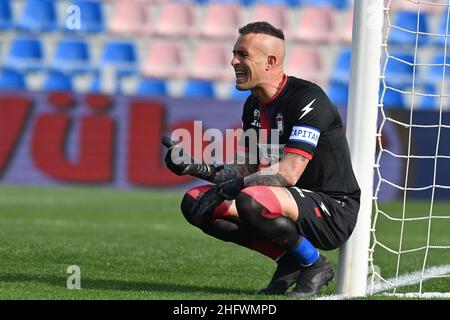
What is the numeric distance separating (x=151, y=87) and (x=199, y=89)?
856mm

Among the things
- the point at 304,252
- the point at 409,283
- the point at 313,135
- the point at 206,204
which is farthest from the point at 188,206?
the point at 409,283

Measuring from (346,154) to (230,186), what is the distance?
2.30 feet

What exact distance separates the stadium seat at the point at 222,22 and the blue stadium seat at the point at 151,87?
1582mm

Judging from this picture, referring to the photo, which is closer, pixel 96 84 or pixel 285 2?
pixel 96 84

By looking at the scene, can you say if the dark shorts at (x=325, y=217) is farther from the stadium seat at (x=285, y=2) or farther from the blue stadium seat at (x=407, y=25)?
the stadium seat at (x=285, y=2)

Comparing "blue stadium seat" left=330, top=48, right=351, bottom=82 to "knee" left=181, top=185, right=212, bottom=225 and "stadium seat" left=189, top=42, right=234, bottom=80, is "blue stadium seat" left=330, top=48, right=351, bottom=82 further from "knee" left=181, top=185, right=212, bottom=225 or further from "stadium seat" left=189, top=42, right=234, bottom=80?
"knee" left=181, top=185, right=212, bottom=225

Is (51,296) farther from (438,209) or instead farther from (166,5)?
(166,5)

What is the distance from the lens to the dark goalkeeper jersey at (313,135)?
537 cm

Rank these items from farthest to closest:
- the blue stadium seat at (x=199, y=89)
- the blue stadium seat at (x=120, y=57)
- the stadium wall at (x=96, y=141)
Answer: the blue stadium seat at (x=120, y=57) < the blue stadium seat at (x=199, y=89) < the stadium wall at (x=96, y=141)

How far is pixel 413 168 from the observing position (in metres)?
15.4

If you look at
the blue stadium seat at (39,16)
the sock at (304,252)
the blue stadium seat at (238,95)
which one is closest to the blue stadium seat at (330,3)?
the blue stadium seat at (238,95)

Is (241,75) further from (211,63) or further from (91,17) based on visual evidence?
(91,17)

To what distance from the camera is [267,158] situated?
571cm

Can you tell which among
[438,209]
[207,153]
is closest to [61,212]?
[207,153]
